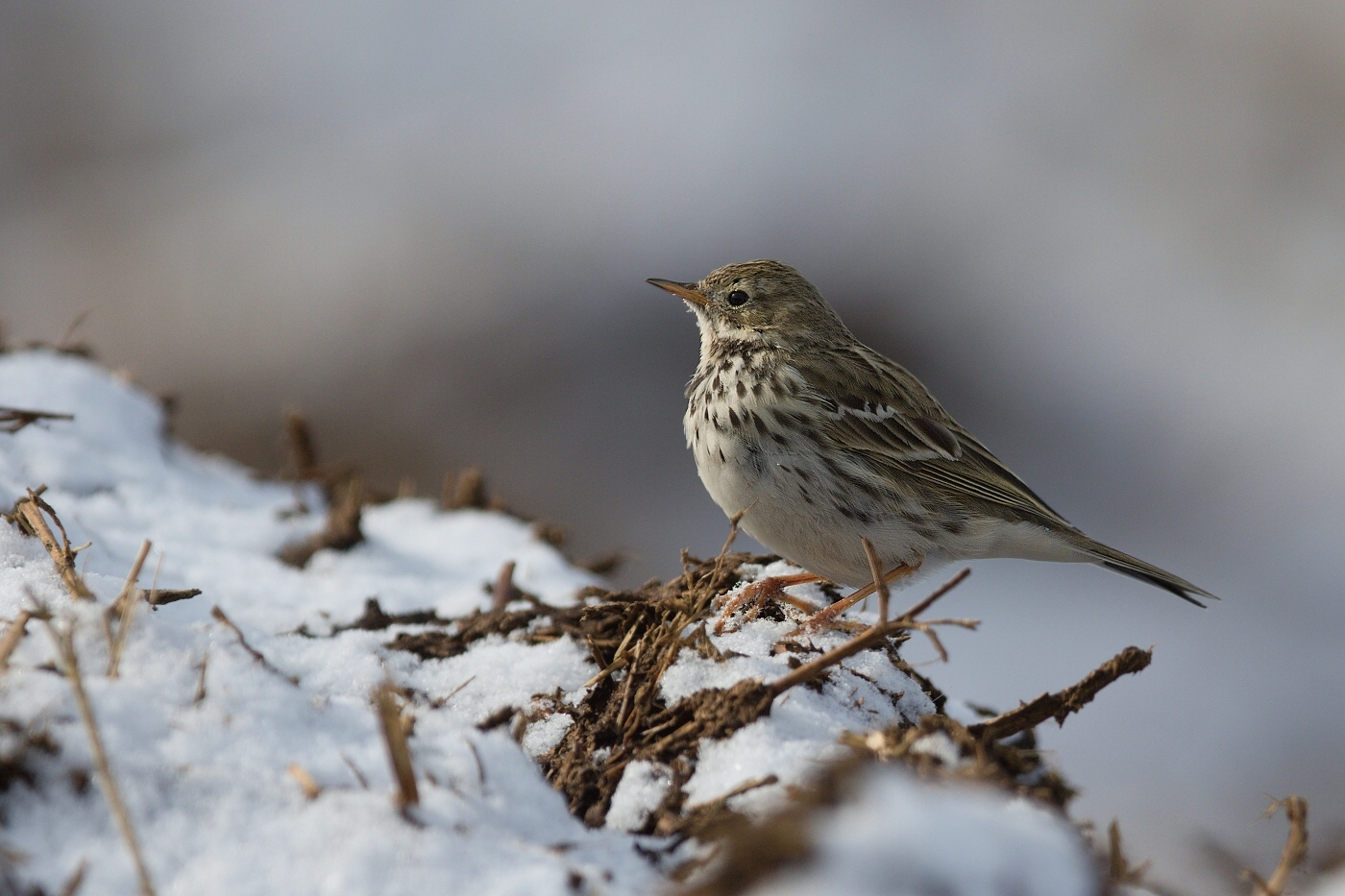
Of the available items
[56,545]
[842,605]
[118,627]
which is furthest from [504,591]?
[118,627]

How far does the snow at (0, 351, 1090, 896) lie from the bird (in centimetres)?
91

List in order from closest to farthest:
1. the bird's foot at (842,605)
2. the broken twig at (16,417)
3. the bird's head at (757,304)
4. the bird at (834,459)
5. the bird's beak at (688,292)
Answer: the bird's foot at (842,605), the broken twig at (16,417), the bird at (834,459), the bird's head at (757,304), the bird's beak at (688,292)

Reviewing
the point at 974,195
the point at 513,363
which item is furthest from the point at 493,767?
the point at 974,195

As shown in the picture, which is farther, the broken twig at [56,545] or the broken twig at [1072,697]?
the broken twig at [1072,697]

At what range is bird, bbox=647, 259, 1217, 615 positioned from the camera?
4047mm

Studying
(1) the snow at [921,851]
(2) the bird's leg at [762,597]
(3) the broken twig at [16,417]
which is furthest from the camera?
(3) the broken twig at [16,417]

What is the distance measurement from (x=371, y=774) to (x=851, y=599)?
6.11ft

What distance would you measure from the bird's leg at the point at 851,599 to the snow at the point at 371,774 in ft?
0.21

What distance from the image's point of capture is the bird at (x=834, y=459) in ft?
13.3

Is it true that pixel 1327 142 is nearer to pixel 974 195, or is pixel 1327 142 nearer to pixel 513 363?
pixel 974 195

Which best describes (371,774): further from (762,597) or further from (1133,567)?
(1133,567)

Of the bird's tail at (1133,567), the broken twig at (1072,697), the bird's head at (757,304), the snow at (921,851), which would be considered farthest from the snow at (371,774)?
the bird's head at (757,304)

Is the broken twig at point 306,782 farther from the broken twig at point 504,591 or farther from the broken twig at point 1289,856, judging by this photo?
the broken twig at point 504,591

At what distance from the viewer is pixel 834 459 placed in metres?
4.19
